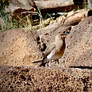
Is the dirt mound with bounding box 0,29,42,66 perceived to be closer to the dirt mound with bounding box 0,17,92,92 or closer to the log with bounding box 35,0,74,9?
the dirt mound with bounding box 0,17,92,92

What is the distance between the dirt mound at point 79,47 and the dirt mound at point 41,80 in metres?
2.03

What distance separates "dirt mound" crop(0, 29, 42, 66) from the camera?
686 centimetres

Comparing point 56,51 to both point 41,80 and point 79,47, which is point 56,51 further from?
point 41,80

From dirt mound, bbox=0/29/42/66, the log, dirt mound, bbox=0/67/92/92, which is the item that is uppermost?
the log

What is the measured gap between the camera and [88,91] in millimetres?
3178

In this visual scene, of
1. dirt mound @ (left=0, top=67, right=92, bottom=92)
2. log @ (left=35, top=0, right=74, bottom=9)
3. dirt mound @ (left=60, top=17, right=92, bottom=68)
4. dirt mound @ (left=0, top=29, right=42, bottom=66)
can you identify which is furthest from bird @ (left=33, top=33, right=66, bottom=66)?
log @ (left=35, top=0, right=74, bottom=9)

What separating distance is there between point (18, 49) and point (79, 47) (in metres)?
1.55

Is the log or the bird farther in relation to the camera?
the log

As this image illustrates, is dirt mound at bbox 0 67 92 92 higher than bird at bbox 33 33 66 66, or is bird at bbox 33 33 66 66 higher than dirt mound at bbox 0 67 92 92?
dirt mound at bbox 0 67 92 92

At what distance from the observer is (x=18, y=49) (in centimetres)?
711

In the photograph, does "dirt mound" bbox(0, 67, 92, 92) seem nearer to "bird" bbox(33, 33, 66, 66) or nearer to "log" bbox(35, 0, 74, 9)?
"bird" bbox(33, 33, 66, 66)

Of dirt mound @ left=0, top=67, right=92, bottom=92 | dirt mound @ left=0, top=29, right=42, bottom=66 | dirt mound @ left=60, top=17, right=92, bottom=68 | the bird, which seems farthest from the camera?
dirt mound @ left=0, top=29, right=42, bottom=66

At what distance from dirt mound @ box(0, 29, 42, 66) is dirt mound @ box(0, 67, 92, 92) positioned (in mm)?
3604

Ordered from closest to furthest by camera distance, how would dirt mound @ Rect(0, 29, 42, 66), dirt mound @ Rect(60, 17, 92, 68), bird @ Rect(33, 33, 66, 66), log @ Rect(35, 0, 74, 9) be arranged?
dirt mound @ Rect(60, 17, 92, 68)
bird @ Rect(33, 33, 66, 66)
dirt mound @ Rect(0, 29, 42, 66)
log @ Rect(35, 0, 74, 9)
